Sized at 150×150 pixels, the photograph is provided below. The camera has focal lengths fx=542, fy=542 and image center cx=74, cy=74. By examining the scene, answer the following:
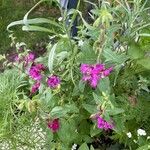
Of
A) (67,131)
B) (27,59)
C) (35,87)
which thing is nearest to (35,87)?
(35,87)

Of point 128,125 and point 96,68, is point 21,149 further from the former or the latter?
point 96,68

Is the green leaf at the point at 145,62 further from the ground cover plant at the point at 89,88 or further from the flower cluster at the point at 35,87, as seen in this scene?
the flower cluster at the point at 35,87

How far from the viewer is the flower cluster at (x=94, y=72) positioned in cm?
166

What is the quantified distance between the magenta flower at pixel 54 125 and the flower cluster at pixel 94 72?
183mm

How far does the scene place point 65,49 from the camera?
1808 mm

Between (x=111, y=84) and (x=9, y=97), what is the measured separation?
0.41 meters

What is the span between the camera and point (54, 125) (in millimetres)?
1753

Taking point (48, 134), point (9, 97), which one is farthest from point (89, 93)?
point (9, 97)

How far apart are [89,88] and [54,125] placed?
0.17 m

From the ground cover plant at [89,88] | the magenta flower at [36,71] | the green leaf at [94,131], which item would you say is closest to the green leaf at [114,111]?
the ground cover plant at [89,88]

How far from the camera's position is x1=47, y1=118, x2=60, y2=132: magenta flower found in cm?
175

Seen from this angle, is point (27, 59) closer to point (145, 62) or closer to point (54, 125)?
point (54, 125)

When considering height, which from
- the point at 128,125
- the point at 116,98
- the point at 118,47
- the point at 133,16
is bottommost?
the point at 128,125

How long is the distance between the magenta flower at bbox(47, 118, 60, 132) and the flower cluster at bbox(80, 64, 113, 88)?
0.18 metres
